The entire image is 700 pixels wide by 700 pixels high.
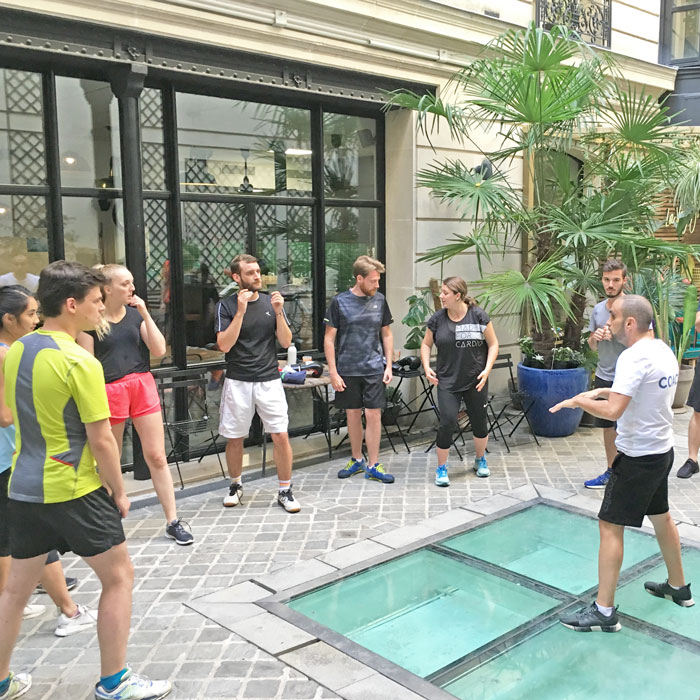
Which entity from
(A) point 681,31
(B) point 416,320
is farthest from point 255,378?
(A) point 681,31

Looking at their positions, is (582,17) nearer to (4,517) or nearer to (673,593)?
(673,593)

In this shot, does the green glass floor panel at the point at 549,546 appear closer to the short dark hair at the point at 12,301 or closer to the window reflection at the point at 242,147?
the short dark hair at the point at 12,301

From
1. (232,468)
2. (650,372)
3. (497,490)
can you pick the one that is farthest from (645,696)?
(232,468)

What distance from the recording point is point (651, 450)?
413cm

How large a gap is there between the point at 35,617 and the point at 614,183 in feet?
23.2

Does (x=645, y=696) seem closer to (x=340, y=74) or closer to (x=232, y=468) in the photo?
(x=232, y=468)

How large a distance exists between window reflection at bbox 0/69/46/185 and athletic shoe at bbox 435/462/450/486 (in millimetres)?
4208

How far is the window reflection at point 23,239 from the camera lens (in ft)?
20.4

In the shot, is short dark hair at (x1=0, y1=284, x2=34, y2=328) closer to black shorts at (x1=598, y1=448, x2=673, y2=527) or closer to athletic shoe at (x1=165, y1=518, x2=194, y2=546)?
athletic shoe at (x1=165, y1=518, x2=194, y2=546)

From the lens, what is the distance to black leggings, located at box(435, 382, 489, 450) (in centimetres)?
683

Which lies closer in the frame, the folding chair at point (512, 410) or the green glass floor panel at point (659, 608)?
the green glass floor panel at point (659, 608)

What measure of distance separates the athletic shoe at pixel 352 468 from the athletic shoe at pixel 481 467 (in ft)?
3.40

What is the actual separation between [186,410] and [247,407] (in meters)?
1.57

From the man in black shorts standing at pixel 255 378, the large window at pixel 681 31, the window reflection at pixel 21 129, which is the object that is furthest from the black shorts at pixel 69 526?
the large window at pixel 681 31
